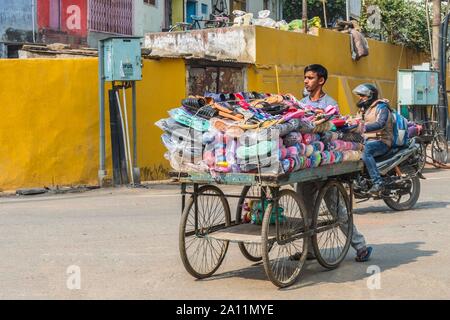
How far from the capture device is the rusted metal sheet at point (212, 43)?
19016mm

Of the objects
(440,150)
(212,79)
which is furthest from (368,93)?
(440,150)

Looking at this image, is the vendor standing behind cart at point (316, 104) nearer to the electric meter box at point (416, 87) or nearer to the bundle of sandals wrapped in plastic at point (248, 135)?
the bundle of sandals wrapped in plastic at point (248, 135)

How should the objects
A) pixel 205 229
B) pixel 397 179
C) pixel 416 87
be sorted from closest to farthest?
pixel 205 229 → pixel 397 179 → pixel 416 87

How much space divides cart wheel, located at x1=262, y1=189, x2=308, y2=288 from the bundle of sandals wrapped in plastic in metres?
0.35

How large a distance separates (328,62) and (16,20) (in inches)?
358

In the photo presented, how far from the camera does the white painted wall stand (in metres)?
25.7

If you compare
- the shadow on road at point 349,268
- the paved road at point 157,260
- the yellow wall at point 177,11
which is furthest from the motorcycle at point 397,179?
the yellow wall at point 177,11

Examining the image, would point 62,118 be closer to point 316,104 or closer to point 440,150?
point 316,104

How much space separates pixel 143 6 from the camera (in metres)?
26.2

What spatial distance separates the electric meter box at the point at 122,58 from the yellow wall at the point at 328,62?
5.27 meters

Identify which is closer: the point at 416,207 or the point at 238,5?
the point at 416,207

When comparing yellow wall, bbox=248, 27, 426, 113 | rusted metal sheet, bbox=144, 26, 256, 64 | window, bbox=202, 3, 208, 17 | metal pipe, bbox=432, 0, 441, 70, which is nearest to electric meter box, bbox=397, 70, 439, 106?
metal pipe, bbox=432, 0, 441, 70

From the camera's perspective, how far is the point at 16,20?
830 inches
